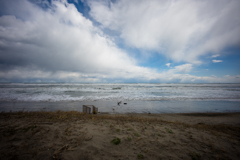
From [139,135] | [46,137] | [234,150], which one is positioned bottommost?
[234,150]

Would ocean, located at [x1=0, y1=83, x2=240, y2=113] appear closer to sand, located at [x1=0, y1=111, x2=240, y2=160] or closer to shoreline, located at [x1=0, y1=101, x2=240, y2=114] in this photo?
shoreline, located at [x1=0, y1=101, x2=240, y2=114]

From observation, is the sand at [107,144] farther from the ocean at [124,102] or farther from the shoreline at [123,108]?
the ocean at [124,102]

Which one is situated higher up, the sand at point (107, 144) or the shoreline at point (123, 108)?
the sand at point (107, 144)

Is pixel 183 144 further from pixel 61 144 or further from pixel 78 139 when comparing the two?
pixel 61 144

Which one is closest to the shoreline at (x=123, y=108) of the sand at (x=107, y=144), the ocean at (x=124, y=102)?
the ocean at (x=124, y=102)

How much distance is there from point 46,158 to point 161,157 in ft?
14.9

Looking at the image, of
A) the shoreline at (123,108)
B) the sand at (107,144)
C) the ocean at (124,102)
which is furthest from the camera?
the ocean at (124,102)

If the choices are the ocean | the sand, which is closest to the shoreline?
the ocean

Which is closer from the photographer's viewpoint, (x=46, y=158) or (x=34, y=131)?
(x=46, y=158)

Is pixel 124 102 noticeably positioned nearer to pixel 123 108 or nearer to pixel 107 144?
pixel 123 108

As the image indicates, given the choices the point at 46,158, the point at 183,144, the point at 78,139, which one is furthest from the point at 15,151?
the point at 183,144

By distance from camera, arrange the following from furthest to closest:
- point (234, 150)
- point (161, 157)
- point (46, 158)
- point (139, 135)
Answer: point (139, 135) < point (234, 150) < point (161, 157) < point (46, 158)

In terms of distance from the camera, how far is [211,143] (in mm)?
5027

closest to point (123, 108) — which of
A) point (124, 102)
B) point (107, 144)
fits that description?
point (124, 102)
